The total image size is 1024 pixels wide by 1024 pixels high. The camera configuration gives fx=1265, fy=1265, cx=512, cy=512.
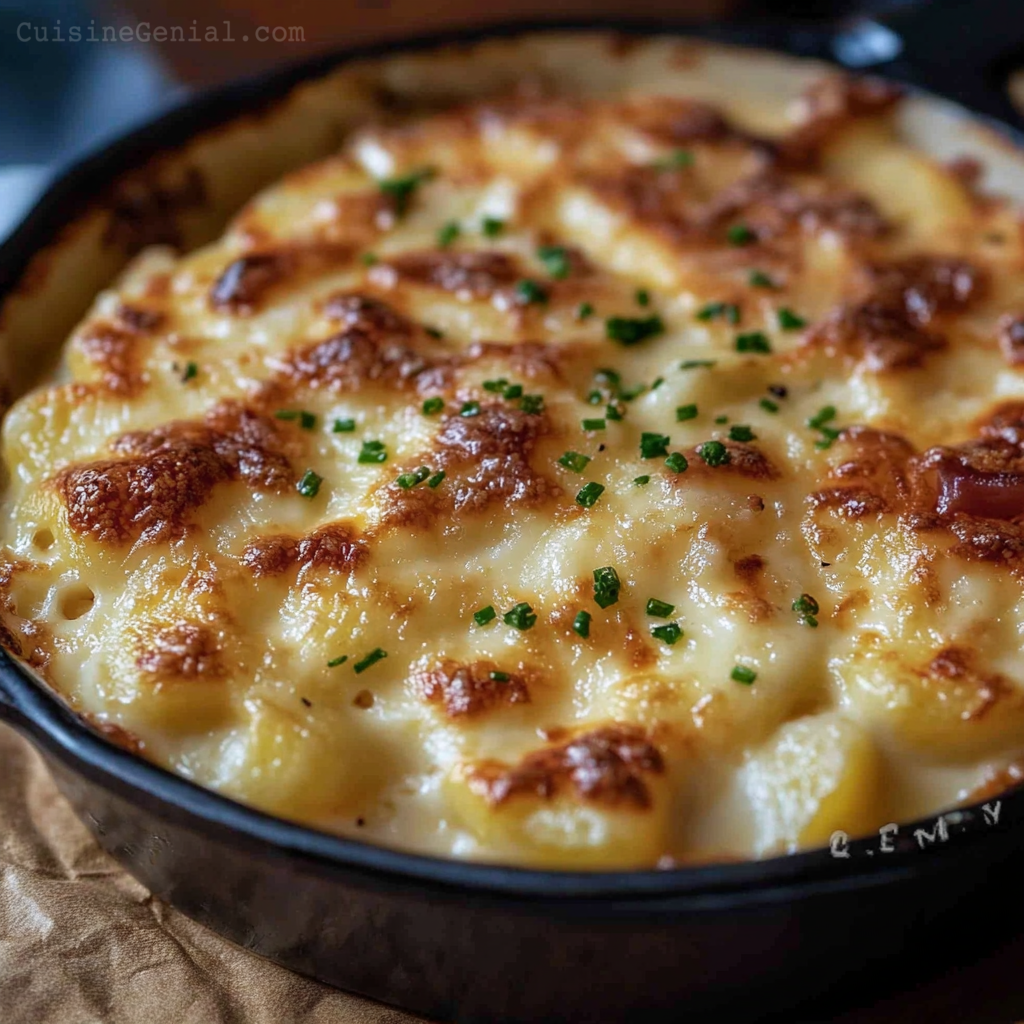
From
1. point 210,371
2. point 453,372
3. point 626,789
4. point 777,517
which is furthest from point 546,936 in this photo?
point 210,371

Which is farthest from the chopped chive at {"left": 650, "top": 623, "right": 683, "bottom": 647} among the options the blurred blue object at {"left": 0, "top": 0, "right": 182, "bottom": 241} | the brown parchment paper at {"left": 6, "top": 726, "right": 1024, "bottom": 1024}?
the blurred blue object at {"left": 0, "top": 0, "right": 182, "bottom": 241}

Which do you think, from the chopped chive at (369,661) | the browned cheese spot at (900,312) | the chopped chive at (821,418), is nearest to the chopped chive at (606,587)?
the chopped chive at (369,661)

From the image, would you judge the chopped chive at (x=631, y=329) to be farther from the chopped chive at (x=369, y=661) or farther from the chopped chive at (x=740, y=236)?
the chopped chive at (x=369, y=661)

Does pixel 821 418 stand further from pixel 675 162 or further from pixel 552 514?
pixel 675 162

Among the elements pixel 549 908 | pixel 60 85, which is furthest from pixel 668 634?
pixel 60 85

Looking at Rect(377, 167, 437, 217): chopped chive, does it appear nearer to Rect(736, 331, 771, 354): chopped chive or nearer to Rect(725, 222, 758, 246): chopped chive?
Rect(725, 222, 758, 246): chopped chive

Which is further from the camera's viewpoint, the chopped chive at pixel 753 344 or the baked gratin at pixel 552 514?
→ the chopped chive at pixel 753 344

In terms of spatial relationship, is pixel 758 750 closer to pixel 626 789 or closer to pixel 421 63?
pixel 626 789
